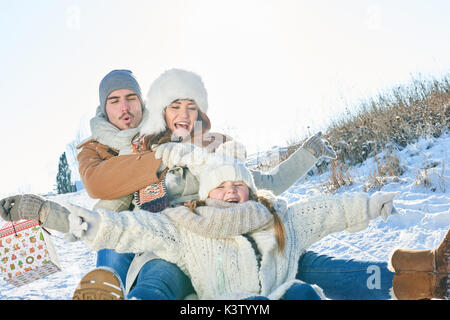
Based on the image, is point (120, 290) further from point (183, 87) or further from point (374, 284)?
point (183, 87)

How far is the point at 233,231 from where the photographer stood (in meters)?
1.90

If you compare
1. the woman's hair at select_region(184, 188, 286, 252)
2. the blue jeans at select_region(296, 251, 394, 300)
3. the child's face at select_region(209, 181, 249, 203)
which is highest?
the child's face at select_region(209, 181, 249, 203)

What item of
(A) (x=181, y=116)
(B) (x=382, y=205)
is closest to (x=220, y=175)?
(A) (x=181, y=116)

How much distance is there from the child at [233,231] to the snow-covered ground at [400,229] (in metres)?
0.68

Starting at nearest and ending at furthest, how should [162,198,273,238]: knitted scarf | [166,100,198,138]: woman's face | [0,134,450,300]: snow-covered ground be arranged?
[162,198,273,238]: knitted scarf, [166,100,198,138]: woman's face, [0,134,450,300]: snow-covered ground

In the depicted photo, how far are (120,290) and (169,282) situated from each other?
23cm

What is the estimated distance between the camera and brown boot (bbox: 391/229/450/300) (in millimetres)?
1676

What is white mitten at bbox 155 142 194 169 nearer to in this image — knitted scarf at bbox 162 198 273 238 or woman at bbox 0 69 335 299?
woman at bbox 0 69 335 299

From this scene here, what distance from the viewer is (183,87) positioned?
2605 mm

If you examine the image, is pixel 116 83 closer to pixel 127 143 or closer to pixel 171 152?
pixel 127 143

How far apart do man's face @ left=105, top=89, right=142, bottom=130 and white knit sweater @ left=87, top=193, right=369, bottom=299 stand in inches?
34.0

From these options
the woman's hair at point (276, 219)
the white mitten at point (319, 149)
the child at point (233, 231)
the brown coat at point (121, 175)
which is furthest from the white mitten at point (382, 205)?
the brown coat at point (121, 175)

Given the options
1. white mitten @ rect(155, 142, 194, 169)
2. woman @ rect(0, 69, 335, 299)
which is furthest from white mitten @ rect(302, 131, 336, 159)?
white mitten @ rect(155, 142, 194, 169)

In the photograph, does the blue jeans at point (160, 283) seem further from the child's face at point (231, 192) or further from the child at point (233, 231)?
the child's face at point (231, 192)
